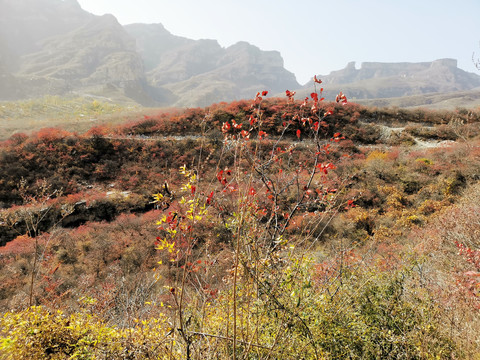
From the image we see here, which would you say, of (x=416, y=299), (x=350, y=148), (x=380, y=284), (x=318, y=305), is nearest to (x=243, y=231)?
(x=318, y=305)

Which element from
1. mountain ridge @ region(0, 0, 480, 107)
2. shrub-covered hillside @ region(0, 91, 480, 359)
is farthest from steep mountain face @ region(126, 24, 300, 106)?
shrub-covered hillside @ region(0, 91, 480, 359)

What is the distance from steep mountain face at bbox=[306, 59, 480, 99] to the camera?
389 feet

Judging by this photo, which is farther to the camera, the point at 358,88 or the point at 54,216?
the point at 358,88

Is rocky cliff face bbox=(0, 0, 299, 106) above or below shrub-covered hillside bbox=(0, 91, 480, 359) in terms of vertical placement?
above

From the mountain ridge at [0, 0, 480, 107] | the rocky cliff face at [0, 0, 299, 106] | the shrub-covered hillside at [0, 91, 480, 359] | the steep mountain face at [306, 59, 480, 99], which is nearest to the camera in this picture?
the shrub-covered hillside at [0, 91, 480, 359]

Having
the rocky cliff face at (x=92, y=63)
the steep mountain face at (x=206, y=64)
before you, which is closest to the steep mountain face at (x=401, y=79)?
the steep mountain face at (x=206, y=64)

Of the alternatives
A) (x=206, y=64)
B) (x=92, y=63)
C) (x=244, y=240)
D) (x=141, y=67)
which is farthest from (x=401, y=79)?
(x=244, y=240)

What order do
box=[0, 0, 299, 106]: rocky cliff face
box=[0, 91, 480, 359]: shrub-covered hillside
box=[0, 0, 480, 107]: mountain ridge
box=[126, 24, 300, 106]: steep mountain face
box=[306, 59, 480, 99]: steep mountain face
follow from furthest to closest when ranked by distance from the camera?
1. box=[126, 24, 300, 106]: steep mountain face
2. box=[306, 59, 480, 99]: steep mountain face
3. box=[0, 0, 480, 107]: mountain ridge
4. box=[0, 0, 299, 106]: rocky cliff face
5. box=[0, 91, 480, 359]: shrub-covered hillside

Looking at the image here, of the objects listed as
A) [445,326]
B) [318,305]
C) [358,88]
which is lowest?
[445,326]

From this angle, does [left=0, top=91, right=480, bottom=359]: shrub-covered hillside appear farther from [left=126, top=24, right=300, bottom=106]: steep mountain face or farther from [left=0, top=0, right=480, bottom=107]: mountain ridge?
[left=126, top=24, right=300, bottom=106]: steep mountain face

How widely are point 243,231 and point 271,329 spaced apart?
104 centimetres

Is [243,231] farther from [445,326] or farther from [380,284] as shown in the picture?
[445,326]

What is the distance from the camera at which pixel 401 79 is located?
5433 inches

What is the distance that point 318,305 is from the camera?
229 cm
